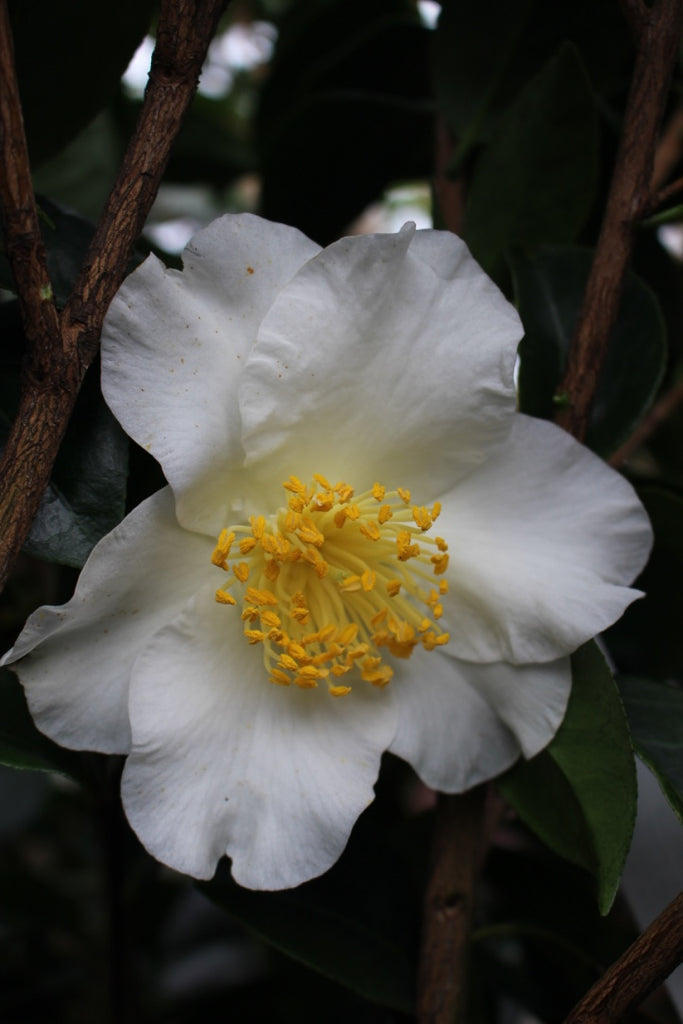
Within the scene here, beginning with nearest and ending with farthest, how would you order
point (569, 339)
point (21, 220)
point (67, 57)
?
point (21, 220)
point (67, 57)
point (569, 339)

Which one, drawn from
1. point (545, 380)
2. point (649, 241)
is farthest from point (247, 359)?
point (649, 241)

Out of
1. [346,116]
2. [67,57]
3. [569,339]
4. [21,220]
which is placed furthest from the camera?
[346,116]

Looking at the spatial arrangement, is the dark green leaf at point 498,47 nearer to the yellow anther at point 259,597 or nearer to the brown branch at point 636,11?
the brown branch at point 636,11

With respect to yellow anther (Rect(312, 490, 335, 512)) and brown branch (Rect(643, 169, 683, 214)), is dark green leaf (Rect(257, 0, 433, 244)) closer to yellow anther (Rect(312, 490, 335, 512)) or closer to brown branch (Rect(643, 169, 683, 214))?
brown branch (Rect(643, 169, 683, 214))

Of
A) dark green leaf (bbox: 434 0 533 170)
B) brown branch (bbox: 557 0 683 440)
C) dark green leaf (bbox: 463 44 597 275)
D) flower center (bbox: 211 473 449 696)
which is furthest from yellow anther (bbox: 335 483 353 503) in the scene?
dark green leaf (bbox: 434 0 533 170)

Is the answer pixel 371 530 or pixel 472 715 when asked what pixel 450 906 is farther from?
pixel 371 530

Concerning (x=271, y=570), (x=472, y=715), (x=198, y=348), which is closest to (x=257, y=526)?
(x=271, y=570)

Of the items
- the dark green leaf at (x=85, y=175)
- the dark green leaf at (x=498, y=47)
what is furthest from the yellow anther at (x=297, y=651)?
the dark green leaf at (x=85, y=175)
